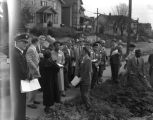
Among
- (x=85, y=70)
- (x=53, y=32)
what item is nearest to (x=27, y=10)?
(x=53, y=32)

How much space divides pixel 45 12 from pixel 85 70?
40.6 meters

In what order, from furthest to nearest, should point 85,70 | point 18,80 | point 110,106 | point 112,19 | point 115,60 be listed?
point 112,19
point 115,60
point 110,106
point 85,70
point 18,80

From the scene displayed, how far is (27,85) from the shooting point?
4.66m

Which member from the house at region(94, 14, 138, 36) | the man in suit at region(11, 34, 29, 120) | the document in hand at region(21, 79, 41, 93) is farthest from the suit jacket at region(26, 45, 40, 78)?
the house at region(94, 14, 138, 36)

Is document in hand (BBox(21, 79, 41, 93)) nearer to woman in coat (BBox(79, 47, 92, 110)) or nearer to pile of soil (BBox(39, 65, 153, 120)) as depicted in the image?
pile of soil (BBox(39, 65, 153, 120))

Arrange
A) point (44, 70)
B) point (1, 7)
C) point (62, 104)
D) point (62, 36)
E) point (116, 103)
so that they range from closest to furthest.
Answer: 1. point (1, 7)
2. point (44, 70)
3. point (62, 104)
4. point (116, 103)
5. point (62, 36)

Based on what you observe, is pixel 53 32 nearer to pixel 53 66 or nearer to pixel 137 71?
pixel 137 71

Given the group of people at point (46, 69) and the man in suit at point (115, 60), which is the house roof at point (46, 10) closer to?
the man in suit at point (115, 60)

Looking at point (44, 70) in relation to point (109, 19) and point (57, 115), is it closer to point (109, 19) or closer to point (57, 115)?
point (57, 115)

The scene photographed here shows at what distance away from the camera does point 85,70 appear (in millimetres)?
7270

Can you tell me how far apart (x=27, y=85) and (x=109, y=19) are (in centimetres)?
7091

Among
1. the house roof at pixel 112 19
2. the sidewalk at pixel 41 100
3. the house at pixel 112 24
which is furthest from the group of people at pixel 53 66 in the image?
the house at pixel 112 24

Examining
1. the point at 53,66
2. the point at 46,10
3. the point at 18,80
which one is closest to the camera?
the point at 18,80

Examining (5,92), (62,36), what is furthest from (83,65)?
(62,36)
